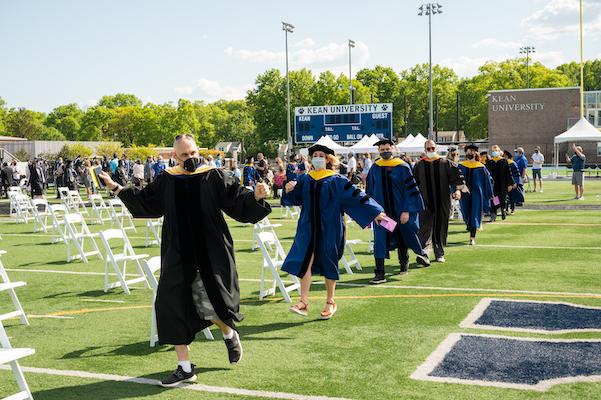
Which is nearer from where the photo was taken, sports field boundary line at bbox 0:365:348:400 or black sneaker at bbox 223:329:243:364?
sports field boundary line at bbox 0:365:348:400

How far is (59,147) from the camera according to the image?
67188mm

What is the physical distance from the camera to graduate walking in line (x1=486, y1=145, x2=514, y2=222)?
58.6 ft

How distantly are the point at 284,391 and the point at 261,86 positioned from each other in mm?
80716

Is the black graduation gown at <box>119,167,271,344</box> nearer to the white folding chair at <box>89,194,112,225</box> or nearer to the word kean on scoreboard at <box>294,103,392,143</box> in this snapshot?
the white folding chair at <box>89,194,112,225</box>

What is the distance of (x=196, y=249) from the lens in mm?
5539

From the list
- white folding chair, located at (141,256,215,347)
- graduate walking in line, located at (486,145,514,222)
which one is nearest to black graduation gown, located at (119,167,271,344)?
white folding chair, located at (141,256,215,347)

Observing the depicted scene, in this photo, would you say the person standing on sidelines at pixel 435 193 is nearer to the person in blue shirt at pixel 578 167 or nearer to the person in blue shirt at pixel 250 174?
the person in blue shirt at pixel 578 167

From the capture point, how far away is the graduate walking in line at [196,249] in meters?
Answer: 5.46

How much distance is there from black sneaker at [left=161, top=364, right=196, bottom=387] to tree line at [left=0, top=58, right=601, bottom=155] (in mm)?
75220

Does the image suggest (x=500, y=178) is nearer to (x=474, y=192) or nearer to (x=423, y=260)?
(x=474, y=192)

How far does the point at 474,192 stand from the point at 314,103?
71.3 metres

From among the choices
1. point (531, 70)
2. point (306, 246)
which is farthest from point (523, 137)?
point (306, 246)

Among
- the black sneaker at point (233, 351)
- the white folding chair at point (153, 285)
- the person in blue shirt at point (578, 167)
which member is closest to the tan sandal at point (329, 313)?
the white folding chair at point (153, 285)

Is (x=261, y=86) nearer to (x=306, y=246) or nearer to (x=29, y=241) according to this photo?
(x=29, y=241)
